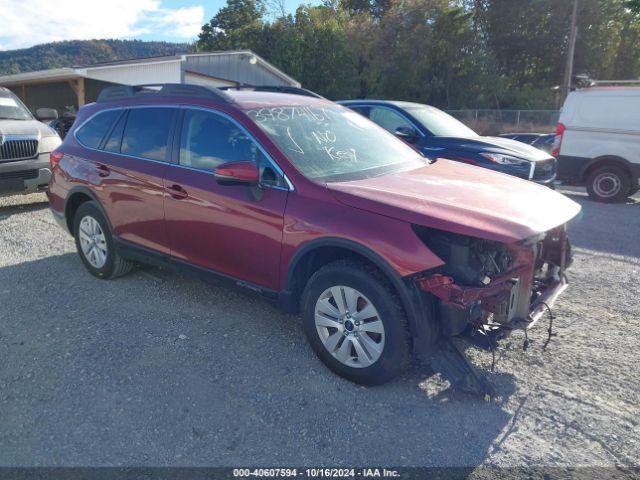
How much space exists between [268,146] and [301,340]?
4.85 feet

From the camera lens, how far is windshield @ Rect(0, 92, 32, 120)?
8461 mm

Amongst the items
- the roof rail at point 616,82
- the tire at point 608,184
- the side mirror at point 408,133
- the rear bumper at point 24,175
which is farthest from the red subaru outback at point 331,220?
the roof rail at point 616,82

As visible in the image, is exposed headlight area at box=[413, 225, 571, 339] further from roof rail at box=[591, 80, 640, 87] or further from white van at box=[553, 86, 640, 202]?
roof rail at box=[591, 80, 640, 87]

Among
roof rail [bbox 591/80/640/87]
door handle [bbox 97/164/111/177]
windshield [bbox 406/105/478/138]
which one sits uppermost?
roof rail [bbox 591/80/640/87]

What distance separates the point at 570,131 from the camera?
9781mm

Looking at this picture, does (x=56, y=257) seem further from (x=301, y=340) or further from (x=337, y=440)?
(x=337, y=440)

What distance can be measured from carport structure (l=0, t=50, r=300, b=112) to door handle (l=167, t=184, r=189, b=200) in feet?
49.1

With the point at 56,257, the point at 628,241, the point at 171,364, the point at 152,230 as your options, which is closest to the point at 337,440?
the point at 171,364

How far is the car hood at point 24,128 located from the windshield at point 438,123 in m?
5.84

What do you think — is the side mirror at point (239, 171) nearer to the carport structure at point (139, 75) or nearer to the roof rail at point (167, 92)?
the roof rail at point (167, 92)

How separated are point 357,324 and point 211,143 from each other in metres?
1.83

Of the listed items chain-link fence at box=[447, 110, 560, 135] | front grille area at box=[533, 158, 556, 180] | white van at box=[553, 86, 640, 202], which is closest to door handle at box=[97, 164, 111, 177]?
front grille area at box=[533, 158, 556, 180]

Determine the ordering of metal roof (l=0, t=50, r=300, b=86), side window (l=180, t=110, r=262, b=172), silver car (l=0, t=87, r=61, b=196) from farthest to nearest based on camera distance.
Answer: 1. metal roof (l=0, t=50, r=300, b=86)
2. silver car (l=0, t=87, r=61, b=196)
3. side window (l=180, t=110, r=262, b=172)

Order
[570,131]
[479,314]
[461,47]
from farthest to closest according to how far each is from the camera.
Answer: [461,47] < [570,131] < [479,314]
